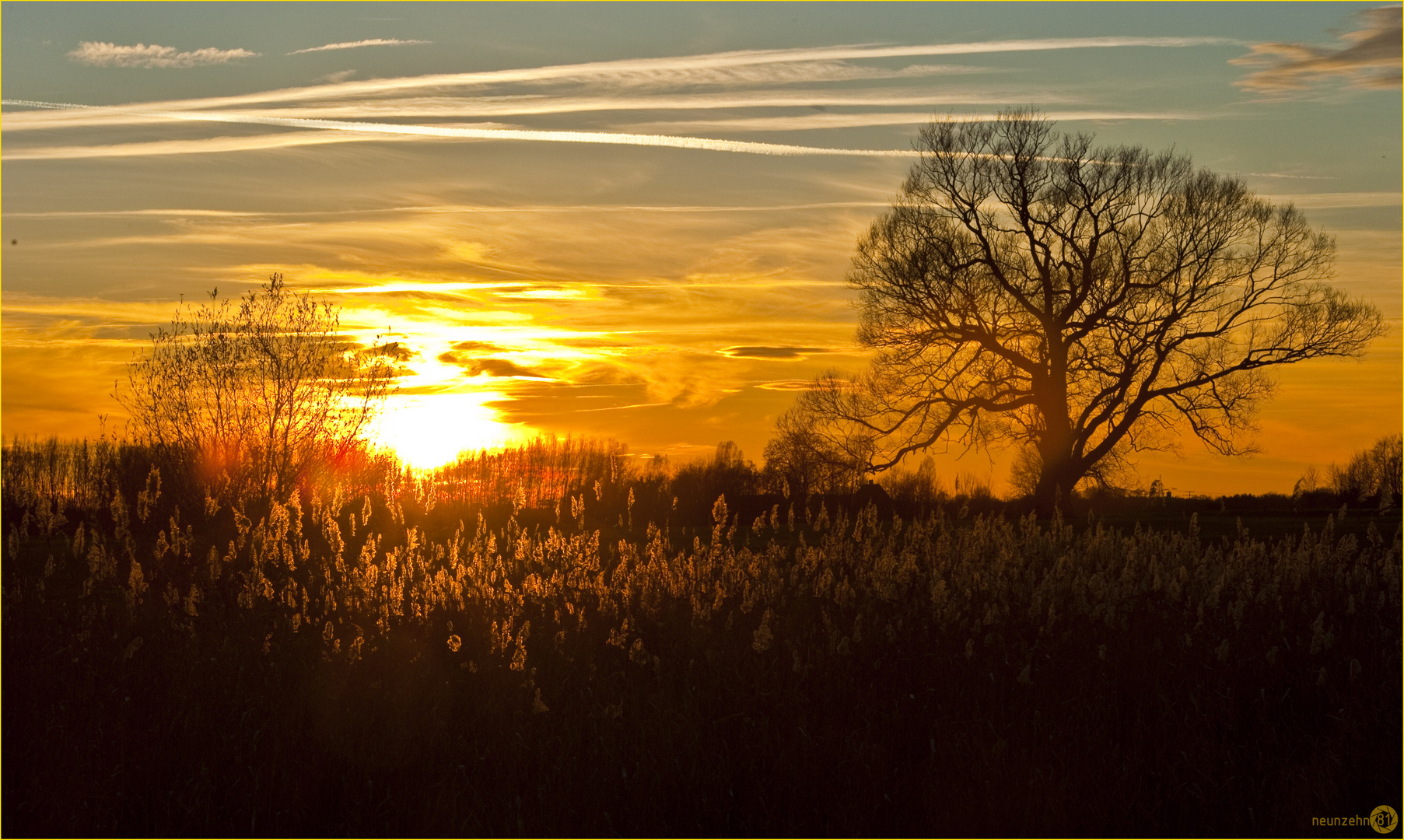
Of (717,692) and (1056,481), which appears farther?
(1056,481)

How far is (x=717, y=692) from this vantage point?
648 centimetres

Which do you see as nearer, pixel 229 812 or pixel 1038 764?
pixel 229 812

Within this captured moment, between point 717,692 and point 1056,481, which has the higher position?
point 1056,481

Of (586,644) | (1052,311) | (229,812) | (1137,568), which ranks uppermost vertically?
(1052,311)

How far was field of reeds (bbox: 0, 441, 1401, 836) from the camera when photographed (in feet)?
17.5

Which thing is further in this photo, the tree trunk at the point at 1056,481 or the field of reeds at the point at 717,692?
the tree trunk at the point at 1056,481

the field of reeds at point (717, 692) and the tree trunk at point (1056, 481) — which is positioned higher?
the tree trunk at point (1056, 481)

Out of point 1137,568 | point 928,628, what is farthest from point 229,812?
point 1137,568

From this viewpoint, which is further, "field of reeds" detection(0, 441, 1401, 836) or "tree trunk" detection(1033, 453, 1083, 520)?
"tree trunk" detection(1033, 453, 1083, 520)

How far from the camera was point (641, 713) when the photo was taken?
623cm

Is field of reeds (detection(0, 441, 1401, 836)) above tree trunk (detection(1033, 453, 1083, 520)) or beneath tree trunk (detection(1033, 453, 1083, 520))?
beneath

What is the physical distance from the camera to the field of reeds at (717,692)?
17.5 ft

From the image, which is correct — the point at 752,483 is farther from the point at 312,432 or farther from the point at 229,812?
the point at 229,812

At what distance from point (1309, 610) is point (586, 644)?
18.4 feet
